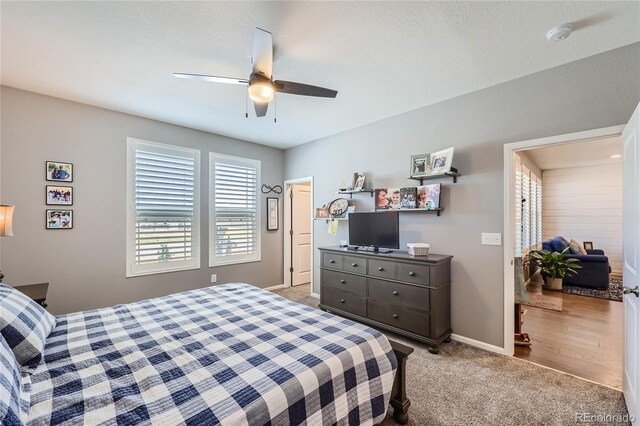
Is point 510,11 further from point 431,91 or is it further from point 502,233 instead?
point 502,233

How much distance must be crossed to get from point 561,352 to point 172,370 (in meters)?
3.40

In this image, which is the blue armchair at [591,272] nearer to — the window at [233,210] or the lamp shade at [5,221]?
the window at [233,210]

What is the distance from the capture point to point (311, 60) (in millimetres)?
2348

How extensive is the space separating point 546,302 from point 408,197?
2960mm

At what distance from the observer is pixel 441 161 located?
9.89ft

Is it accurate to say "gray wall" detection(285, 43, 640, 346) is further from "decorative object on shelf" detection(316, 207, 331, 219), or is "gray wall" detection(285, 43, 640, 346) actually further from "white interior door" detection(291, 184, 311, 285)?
"white interior door" detection(291, 184, 311, 285)

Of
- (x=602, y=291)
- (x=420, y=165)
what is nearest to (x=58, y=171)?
(x=420, y=165)

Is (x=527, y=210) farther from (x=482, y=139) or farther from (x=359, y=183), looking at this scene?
(x=359, y=183)

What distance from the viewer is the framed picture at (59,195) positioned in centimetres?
300

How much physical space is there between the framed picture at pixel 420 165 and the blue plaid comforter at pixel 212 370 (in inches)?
80.5

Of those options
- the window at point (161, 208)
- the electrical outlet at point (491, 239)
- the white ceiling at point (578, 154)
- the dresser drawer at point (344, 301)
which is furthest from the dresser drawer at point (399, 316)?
the white ceiling at point (578, 154)

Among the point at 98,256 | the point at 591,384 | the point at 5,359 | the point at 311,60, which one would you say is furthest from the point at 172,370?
the point at 591,384

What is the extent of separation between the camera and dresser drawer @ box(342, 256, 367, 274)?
333 cm

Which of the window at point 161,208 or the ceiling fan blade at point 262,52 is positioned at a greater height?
the ceiling fan blade at point 262,52
